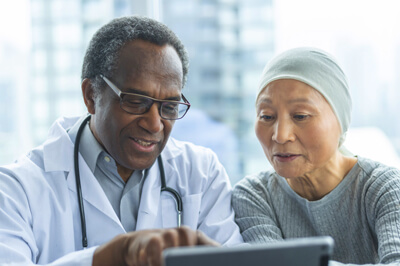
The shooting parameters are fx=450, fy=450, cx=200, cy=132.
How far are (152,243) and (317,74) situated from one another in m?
0.86

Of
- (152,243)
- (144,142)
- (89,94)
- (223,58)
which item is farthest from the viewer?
(223,58)

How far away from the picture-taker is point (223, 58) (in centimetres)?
258

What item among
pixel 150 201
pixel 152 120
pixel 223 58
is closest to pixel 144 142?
pixel 152 120

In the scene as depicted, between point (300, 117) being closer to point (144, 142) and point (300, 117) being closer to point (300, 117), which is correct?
point (300, 117)

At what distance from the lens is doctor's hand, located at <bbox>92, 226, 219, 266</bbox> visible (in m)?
0.81

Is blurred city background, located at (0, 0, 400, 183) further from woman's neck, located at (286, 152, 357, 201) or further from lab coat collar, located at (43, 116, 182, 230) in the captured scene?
lab coat collar, located at (43, 116, 182, 230)

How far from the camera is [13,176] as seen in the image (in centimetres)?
142

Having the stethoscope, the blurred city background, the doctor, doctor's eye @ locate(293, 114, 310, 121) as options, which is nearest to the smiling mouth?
the doctor

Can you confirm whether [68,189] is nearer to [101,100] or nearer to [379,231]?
[101,100]

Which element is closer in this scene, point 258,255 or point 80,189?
point 258,255

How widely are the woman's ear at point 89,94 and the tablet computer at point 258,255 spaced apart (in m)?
1.02

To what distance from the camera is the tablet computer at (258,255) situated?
2.11ft

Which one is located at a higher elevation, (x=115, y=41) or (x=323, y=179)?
(x=115, y=41)

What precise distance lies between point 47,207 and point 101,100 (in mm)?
391
